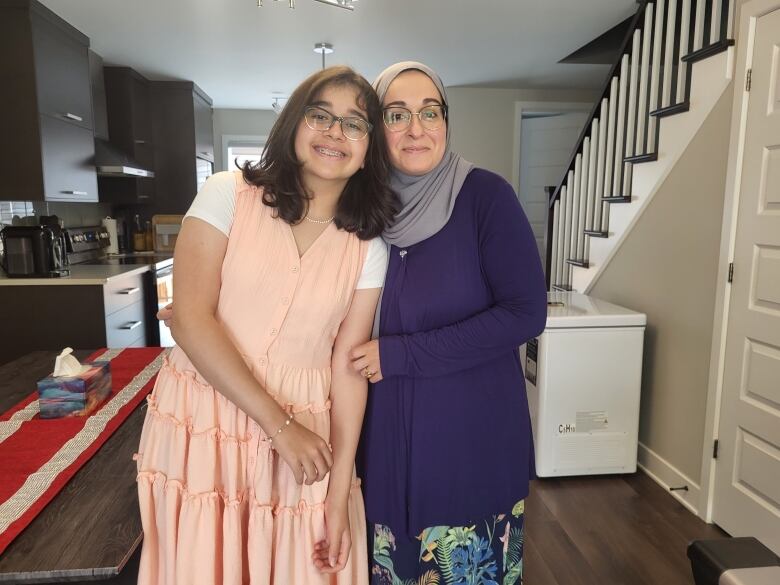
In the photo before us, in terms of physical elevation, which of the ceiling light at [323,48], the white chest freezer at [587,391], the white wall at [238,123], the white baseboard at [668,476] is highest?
the ceiling light at [323,48]

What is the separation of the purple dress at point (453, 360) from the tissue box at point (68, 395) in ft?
2.32

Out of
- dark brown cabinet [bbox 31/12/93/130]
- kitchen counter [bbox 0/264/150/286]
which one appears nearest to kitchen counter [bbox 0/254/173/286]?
kitchen counter [bbox 0/264/150/286]

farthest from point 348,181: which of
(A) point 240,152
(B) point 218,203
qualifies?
(A) point 240,152

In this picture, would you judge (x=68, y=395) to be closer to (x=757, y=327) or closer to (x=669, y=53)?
(x=757, y=327)

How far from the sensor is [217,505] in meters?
1.00

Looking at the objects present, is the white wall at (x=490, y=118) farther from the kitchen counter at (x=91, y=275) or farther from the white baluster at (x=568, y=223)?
the kitchen counter at (x=91, y=275)

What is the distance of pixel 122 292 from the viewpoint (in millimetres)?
3471

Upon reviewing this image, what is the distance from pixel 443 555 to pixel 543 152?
5217mm

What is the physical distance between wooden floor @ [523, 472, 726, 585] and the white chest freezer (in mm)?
131

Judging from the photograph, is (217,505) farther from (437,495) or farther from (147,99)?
(147,99)

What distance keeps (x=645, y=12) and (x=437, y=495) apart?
9.63 feet

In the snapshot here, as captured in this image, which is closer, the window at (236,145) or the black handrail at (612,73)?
the black handrail at (612,73)

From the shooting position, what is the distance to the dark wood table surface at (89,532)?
857 millimetres

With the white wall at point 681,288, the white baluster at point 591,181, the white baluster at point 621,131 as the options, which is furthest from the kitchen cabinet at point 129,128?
the white wall at point 681,288
